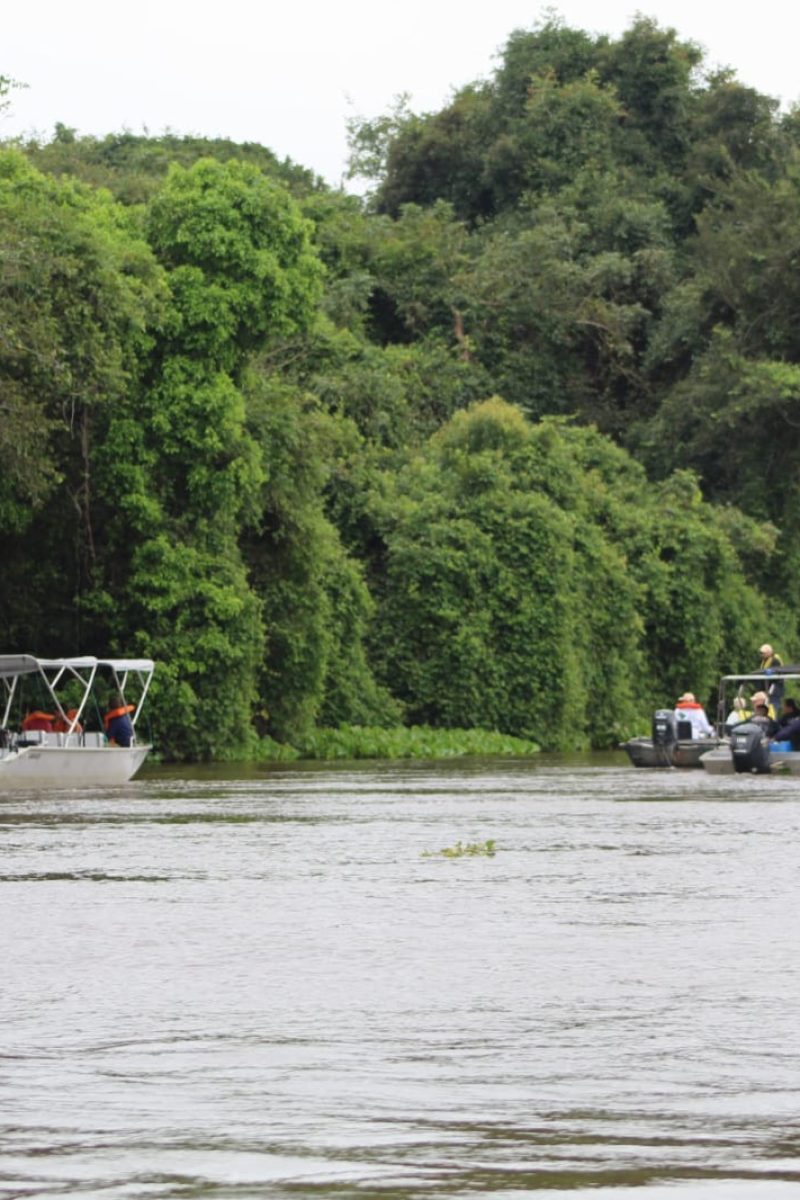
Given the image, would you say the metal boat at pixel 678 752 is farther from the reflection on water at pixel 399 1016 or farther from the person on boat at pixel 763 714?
the reflection on water at pixel 399 1016

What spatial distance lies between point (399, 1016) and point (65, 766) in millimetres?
26079

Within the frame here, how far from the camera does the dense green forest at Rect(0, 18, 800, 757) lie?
45875mm

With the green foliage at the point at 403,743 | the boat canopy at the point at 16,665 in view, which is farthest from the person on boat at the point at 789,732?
the green foliage at the point at 403,743

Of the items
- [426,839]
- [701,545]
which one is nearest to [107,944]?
[426,839]

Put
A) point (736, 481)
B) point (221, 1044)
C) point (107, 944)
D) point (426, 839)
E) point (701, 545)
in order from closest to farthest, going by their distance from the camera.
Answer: point (221, 1044) < point (107, 944) < point (426, 839) < point (701, 545) < point (736, 481)

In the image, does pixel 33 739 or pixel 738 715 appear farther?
pixel 738 715

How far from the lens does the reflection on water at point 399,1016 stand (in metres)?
6.82

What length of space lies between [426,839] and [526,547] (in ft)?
131

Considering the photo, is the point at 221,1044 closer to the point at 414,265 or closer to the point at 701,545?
the point at 701,545

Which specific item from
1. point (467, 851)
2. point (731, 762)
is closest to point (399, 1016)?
point (467, 851)

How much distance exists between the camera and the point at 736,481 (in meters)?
71.6

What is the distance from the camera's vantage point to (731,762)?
38312mm

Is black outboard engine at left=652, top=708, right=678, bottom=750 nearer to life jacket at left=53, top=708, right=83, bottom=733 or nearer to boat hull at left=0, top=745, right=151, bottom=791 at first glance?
life jacket at left=53, top=708, right=83, bottom=733

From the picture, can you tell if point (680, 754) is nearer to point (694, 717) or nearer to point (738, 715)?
point (738, 715)
